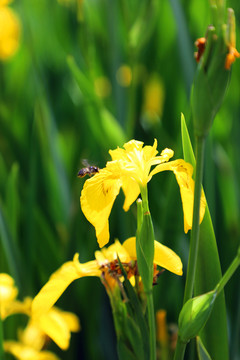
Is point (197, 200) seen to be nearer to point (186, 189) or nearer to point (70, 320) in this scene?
point (186, 189)

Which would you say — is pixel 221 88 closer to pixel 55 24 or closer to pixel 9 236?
pixel 9 236

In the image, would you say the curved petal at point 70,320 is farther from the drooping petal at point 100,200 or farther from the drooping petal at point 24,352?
the drooping petal at point 100,200

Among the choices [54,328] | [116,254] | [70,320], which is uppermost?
[116,254]

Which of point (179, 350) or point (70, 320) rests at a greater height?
point (179, 350)

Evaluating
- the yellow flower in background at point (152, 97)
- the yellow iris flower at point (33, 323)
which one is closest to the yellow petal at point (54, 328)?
the yellow iris flower at point (33, 323)

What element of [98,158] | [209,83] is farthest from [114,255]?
[98,158]
